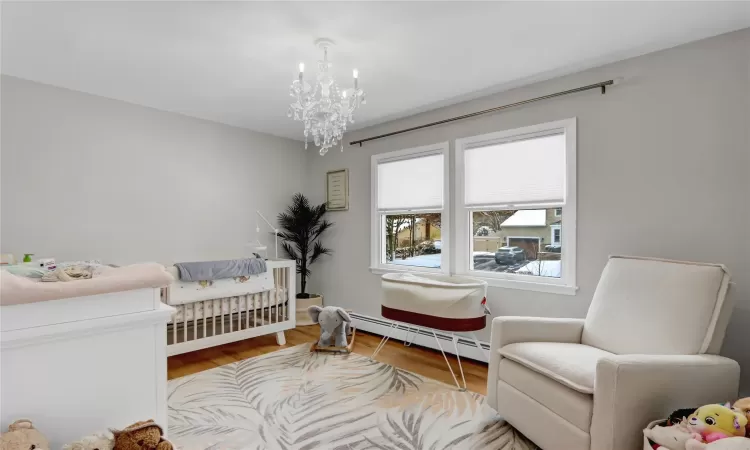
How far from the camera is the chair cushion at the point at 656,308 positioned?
5.66 feet

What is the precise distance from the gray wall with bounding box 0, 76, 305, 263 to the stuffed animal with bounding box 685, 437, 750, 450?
150 inches

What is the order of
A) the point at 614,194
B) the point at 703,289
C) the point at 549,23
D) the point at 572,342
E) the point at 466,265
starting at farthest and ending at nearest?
1. the point at 466,265
2. the point at 614,194
3. the point at 572,342
4. the point at 549,23
5. the point at 703,289

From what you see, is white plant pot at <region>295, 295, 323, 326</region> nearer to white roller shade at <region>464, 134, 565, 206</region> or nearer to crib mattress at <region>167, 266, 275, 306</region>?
crib mattress at <region>167, 266, 275, 306</region>

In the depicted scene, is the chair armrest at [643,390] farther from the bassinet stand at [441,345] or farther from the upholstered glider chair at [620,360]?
the bassinet stand at [441,345]

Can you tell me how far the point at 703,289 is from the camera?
177 centimetres

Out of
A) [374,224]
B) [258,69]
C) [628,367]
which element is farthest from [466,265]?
[258,69]

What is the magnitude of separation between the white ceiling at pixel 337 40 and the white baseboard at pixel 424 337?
2.12 metres

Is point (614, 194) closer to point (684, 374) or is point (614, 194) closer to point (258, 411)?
point (684, 374)

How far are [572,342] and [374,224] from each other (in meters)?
2.23

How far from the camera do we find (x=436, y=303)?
2602mm

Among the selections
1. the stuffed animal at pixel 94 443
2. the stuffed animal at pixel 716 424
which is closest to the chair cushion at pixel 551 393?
the stuffed animal at pixel 716 424

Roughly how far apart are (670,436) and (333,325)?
2.42m

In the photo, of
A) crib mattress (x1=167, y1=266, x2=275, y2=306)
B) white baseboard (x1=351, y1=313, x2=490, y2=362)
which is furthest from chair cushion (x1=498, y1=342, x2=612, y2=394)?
crib mattress (x1=167, y1=266, x2=275, y2=306)

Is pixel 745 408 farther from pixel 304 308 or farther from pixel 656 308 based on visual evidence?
pixel 304 308
